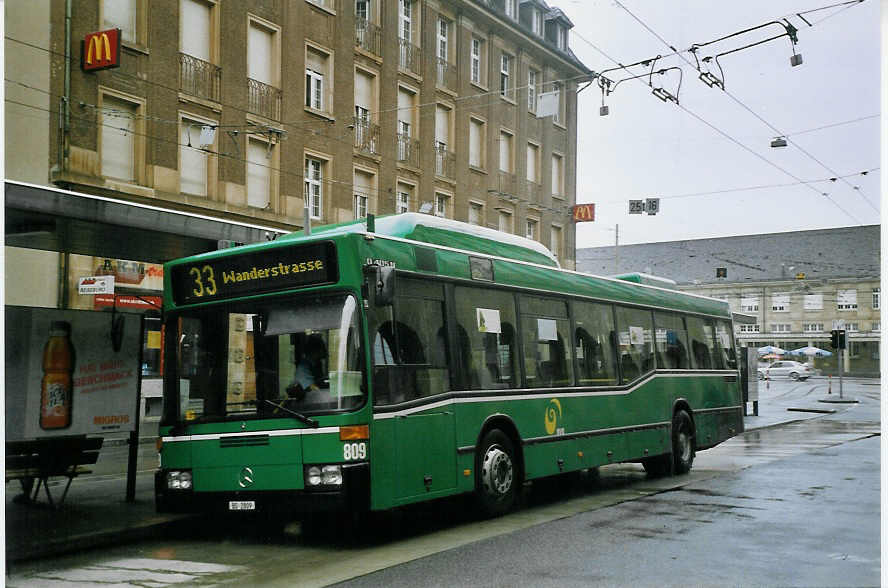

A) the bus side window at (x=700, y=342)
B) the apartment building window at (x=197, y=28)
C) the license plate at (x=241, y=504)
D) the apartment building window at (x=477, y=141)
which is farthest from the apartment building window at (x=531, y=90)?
the license plate at (x=241, y=504)

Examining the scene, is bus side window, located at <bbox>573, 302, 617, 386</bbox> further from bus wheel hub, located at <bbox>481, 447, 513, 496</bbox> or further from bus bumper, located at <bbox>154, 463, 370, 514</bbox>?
bus bumper, located at <bbox>154, 463, 370, 514</bbox>

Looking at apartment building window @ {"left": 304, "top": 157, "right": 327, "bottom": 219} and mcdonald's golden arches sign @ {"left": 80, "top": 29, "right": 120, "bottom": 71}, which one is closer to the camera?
mcdonald's golden arches sign @ {"left": 80, "top": 29, "right": 120, "bottom": 71}

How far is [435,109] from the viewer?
2520cm

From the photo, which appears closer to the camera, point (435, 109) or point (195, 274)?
point (195, 274)

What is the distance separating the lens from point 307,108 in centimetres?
2278

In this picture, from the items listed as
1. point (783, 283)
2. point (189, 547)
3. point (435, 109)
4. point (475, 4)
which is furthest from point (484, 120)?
point (783, 283)

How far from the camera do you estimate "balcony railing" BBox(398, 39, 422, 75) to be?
25.2 metres

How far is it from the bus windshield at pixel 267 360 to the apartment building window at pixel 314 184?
1362 cm

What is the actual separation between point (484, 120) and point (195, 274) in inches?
629

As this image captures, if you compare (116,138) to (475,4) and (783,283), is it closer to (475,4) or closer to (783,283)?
(475,4)

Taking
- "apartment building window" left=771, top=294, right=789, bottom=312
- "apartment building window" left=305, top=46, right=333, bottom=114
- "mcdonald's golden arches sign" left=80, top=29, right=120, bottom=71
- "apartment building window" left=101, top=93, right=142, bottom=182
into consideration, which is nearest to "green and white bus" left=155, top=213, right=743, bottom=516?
"apartment building window" left=101, top=93, right=142, bottom=182

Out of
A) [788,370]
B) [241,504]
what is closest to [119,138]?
[241,504]

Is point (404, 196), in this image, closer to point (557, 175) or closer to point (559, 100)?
point (557, 175)

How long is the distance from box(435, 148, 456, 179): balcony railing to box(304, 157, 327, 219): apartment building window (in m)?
3.08
